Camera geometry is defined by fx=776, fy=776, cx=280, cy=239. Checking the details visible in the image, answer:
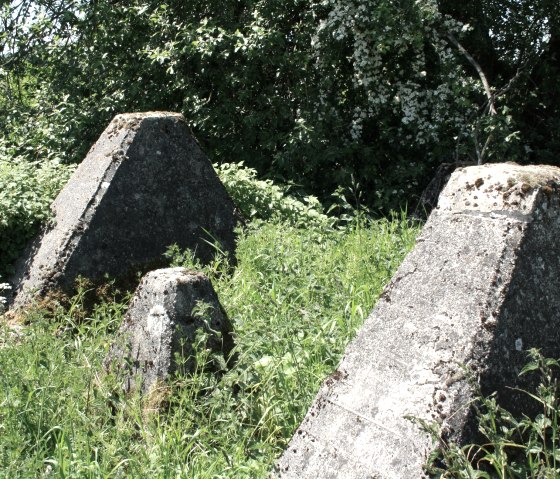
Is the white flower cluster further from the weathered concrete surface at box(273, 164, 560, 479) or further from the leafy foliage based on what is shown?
the weathered concrete surface at box(273, 164, 560, 479)

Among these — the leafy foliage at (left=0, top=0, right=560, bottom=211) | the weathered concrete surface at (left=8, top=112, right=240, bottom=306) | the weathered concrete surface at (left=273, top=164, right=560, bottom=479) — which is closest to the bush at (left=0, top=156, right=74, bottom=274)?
the weathered concrete surface at (left=8, top=112, right=240, bottom=306)

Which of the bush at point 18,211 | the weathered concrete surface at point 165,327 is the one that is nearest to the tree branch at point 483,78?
the bush at point 18,211

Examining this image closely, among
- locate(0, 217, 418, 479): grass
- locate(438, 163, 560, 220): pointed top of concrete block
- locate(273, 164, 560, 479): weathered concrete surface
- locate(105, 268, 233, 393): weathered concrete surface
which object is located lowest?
locate(0, 217, 418, 479): grass

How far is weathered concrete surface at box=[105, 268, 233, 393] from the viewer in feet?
12.0

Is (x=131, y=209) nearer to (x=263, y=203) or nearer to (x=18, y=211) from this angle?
(x=18, y=211)

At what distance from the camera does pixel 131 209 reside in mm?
5551

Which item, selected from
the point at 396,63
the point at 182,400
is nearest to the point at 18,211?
the point at 182,400

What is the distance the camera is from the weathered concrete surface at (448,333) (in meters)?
2.43

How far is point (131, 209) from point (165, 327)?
2.03 metres

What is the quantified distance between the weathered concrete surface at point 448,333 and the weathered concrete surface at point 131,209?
305 centimetres

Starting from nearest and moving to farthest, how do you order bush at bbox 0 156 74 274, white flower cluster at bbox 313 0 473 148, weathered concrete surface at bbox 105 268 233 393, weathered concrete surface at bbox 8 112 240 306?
weathered concrete surface at bbox 105 268 233 393 < weathered concrete surface at bbox 8 112 240 306 < bush at bbox 0 156 74 274 < white flower cluster at bbox 313 0 473 148

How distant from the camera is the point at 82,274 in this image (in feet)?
17.3

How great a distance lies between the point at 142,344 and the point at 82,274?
1697 millimetres

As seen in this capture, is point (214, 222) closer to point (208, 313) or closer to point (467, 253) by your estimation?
point (208, 313)
